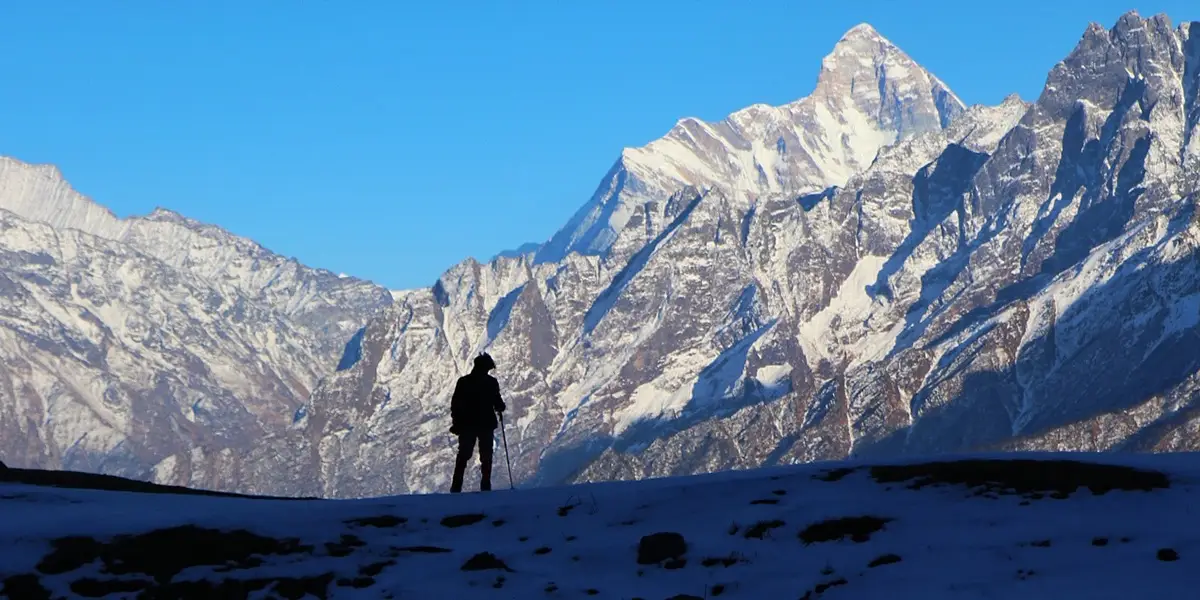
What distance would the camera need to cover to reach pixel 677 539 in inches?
1180

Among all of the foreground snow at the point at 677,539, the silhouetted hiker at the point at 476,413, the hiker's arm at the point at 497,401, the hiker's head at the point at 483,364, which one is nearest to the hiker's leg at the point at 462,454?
the silhouetted hiker at the point at 476,413

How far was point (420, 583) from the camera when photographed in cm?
2856

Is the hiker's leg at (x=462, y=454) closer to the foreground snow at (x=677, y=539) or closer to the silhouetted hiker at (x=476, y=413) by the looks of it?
the silhouetted hiker at (x=476, y=413)

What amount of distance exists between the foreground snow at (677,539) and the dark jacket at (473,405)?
6.10 metres

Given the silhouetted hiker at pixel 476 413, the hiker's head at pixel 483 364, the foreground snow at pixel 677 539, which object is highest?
the hiker's head at pixel 483 364

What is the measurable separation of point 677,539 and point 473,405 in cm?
1337

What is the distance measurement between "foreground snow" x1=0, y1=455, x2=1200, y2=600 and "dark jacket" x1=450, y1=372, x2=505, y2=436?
240 inches

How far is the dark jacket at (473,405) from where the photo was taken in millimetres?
42531

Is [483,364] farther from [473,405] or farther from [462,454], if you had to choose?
[462,454]

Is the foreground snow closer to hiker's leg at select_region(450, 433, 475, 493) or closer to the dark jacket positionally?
hiker's leg at select_region(450, 433, 475, 493)

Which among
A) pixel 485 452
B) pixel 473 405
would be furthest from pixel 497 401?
pixel 485 452

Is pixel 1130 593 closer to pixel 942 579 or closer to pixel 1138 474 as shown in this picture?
pixel 942 579

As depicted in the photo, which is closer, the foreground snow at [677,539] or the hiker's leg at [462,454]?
the foreground snow at [677,539]

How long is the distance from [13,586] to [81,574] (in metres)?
1.10
